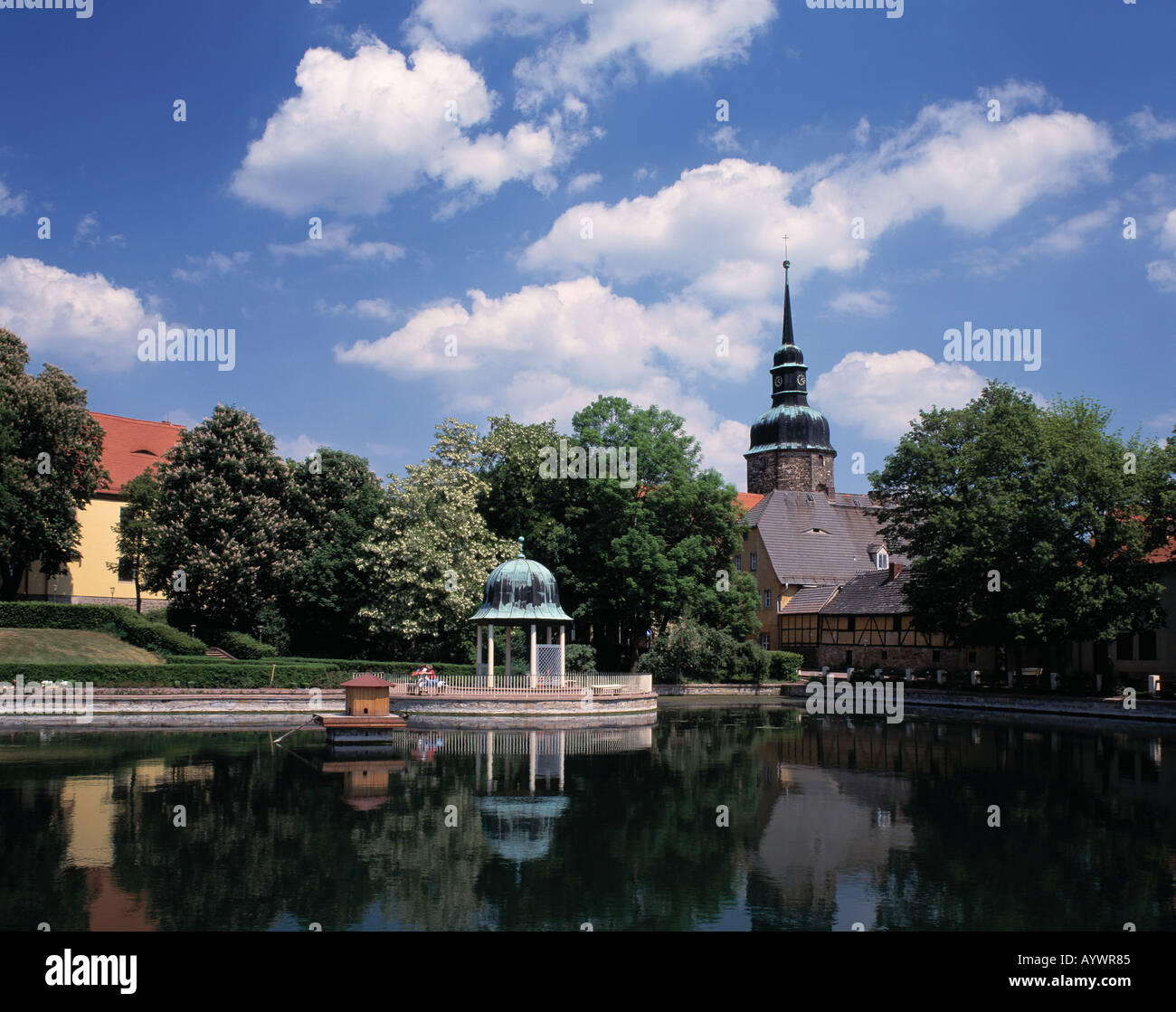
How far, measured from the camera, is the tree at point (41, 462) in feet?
144

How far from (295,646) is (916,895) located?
41738mm

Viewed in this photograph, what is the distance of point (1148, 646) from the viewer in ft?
151

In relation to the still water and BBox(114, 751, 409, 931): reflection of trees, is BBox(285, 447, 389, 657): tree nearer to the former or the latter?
the still water

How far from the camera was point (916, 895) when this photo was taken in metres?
13.6

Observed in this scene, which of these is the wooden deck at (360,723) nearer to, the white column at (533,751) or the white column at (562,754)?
the white column at (533,751)

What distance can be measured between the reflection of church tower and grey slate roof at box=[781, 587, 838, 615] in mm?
30006

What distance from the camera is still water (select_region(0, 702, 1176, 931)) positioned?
41.5 feet

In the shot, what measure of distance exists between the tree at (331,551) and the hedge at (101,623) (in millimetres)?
7422

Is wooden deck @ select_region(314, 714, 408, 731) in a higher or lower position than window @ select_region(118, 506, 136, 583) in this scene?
lower

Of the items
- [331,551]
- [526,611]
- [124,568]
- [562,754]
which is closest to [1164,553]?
[526,611]

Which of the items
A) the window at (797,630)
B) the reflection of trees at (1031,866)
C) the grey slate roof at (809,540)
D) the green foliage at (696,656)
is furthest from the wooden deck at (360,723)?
the grey slate roof at (809,540)

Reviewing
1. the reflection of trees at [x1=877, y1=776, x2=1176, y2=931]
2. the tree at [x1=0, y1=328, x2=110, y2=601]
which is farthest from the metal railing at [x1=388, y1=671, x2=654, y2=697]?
the tree at [x1=0, y1=328, x2=110, y2=601]
